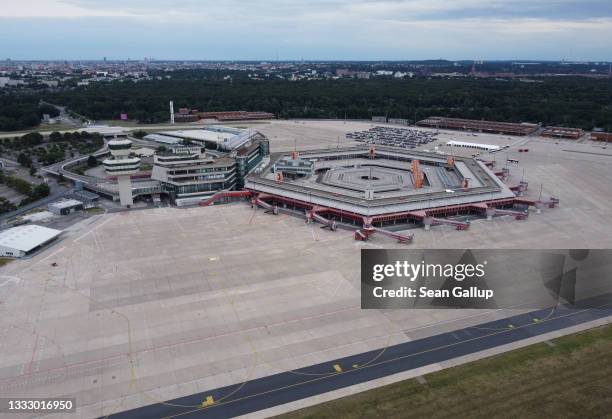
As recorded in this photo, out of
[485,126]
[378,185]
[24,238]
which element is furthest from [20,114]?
[485,126]

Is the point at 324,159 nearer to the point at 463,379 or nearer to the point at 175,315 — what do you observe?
the point at 175,315

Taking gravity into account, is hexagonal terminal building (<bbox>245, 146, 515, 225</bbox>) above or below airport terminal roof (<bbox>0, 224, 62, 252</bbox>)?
above

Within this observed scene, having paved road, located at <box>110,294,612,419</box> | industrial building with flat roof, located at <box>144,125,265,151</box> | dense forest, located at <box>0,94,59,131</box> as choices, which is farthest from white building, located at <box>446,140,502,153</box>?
dense forest, located at <box>0,94,59,131</box>

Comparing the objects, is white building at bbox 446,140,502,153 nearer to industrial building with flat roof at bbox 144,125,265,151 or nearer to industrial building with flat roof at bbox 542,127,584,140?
industrial building with flat roof at bbox 542,127,584,140

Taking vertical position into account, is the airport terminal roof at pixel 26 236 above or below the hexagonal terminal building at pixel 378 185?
below

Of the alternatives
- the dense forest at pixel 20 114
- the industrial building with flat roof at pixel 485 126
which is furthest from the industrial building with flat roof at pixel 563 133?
the dense forest at pixel 20 114

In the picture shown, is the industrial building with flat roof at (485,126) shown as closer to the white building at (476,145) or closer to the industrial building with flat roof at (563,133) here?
the industrial building with flat roof at (563,133)
